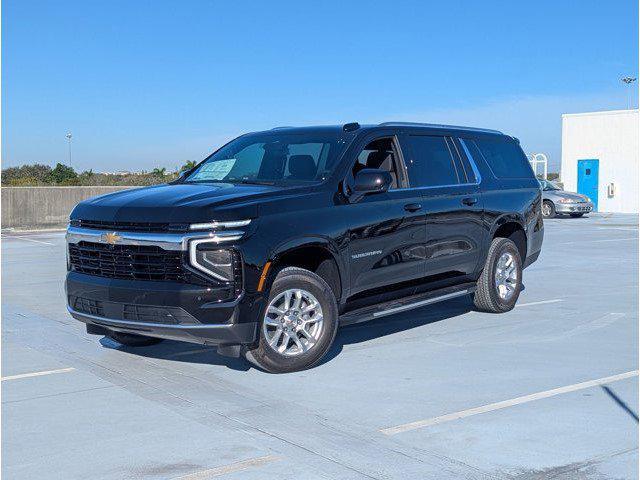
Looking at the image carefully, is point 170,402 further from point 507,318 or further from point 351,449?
point 507,318

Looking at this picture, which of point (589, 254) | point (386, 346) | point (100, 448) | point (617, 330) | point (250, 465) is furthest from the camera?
point (589, 254)

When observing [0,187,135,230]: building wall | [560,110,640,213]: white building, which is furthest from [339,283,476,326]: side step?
[560,110,640,213]: white building

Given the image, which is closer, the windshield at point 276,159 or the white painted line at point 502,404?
the white painted line at point 502,404

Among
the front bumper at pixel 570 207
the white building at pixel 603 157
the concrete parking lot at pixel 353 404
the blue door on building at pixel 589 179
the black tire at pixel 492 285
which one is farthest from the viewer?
the blue door on building at pixel 589 179

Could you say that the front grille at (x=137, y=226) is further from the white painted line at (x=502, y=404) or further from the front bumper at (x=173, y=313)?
the white painted line at (x=502, y=404)

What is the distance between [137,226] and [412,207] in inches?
103

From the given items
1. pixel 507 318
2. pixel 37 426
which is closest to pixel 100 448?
pixel 37 426

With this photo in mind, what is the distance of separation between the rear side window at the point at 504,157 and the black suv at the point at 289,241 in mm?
298

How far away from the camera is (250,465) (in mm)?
4406

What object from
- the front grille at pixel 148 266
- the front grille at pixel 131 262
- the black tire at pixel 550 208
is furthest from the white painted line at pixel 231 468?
the black tire at pixel 550 208

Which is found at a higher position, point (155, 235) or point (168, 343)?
point (155, 235)

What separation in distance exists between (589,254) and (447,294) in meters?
8.57

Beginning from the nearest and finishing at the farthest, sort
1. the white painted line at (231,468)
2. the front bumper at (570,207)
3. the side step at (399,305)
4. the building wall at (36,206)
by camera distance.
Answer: the white painted line at (231,468) < the side step at (399,305) < the building wall at (36,206) < the front bumper at (570,207)

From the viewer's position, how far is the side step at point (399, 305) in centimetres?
699
